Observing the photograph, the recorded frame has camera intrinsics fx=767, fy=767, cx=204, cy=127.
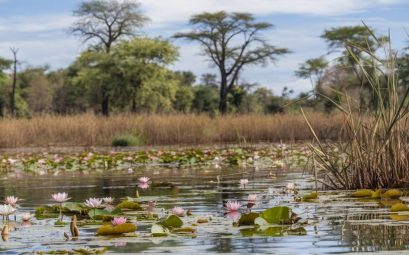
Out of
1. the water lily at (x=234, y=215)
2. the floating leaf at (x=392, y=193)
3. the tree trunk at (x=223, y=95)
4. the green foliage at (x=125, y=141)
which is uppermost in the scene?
the tree trunk at (x=223, y=95)

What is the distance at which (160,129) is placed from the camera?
23.1m

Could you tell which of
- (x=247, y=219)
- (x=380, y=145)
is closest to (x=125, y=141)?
(x=380, y=145)

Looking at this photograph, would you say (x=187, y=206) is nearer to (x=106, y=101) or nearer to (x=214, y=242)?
(x=214, y=242)

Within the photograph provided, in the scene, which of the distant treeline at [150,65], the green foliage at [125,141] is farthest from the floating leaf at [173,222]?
the distant treeline at [150,65]

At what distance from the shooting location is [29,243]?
3133 millimetres

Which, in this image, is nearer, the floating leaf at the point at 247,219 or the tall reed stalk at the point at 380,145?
the floating leaf at the point at 247,219

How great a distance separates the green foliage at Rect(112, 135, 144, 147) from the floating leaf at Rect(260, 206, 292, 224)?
60.5ft

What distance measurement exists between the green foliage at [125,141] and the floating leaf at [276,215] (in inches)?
725

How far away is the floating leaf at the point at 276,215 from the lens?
3506mm

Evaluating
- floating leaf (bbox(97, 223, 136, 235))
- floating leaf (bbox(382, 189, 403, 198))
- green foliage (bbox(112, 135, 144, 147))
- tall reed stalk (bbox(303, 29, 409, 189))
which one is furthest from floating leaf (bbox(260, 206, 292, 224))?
green foliage (bbox(112, 135, 144, 147))

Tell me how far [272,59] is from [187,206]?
47.4 m

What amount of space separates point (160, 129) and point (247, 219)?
19617 millimetres

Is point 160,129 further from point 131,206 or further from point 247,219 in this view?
point 247,219

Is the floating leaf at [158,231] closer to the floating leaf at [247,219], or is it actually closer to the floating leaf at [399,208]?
the floating leaf at [247,219]
